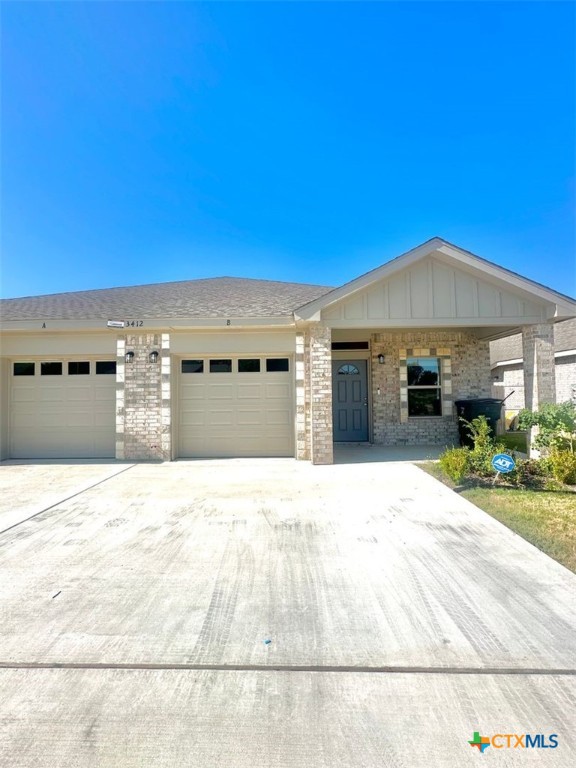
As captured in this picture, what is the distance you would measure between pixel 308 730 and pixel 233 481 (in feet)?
16.8

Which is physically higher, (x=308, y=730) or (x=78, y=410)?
(x=78, y=410)

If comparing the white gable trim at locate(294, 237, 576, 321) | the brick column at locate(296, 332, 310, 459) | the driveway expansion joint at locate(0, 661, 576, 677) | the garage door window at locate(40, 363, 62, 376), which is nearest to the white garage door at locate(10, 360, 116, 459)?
the garage door window at locate(40, 363, 62, 376)

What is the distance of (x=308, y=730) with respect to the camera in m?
1.90

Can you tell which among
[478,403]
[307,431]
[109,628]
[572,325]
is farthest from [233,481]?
[572,325]

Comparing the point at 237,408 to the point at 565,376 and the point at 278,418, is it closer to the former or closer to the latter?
the point at 278,418

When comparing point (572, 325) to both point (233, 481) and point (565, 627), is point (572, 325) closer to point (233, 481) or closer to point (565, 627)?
point (233, 481)

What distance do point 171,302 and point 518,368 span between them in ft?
50.1

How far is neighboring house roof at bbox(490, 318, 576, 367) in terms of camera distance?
1521 centimetres

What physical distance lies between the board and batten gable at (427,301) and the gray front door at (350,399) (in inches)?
113

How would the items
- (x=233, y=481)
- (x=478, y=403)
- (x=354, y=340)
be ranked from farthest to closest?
1. (x=354, y=340)
2. (x=478, y=403)
3. (x=233, y=481)

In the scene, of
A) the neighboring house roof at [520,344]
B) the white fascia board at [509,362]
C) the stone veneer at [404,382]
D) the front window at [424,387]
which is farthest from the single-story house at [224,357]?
the white fascia board at [509,362]

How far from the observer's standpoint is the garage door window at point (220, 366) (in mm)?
9148

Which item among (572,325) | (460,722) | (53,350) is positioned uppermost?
(572,325)

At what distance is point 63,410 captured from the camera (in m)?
9.33
